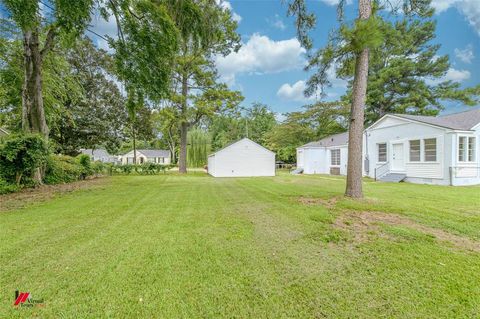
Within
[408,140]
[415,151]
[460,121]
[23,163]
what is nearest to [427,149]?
[415,151]

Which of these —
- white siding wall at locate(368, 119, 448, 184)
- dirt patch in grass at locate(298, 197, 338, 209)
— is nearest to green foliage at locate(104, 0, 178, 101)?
dirt patch in grass at locate(298, 197, 338, 209)

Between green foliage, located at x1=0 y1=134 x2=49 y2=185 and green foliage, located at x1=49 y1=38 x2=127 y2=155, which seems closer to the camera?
green foliage, located at x1=0 y1=134 x2=49 y2=185

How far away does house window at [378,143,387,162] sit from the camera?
1485 centimetres

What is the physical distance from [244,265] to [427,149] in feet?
44.7

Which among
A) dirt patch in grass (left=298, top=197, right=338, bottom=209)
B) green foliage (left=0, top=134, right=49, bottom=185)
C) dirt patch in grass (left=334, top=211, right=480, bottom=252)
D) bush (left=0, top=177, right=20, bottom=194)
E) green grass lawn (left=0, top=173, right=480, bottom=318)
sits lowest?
green grass lawn (left=0, top=173, right=480, bottom=318)

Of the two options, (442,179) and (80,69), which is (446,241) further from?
(80,69)

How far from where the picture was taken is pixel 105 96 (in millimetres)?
21062

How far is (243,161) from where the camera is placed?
20.2 m

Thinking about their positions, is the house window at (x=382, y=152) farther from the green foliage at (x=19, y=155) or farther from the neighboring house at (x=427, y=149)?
the green foliage at (x=19, y=155)

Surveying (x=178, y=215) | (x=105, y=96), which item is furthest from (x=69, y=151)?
(x=178, y=215)

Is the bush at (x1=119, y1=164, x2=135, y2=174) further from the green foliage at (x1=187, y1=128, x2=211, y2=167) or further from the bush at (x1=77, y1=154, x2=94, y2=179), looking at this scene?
the green foliage at (x1=187, y1=128, x2=211, y2=167)

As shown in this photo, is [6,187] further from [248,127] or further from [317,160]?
[248,127]

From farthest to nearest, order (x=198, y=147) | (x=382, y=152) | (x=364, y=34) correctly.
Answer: (x=198, y=147) < (x=382, y=152) < (x=364, y=34)

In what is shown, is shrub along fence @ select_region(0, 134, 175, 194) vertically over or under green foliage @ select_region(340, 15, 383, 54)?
under
